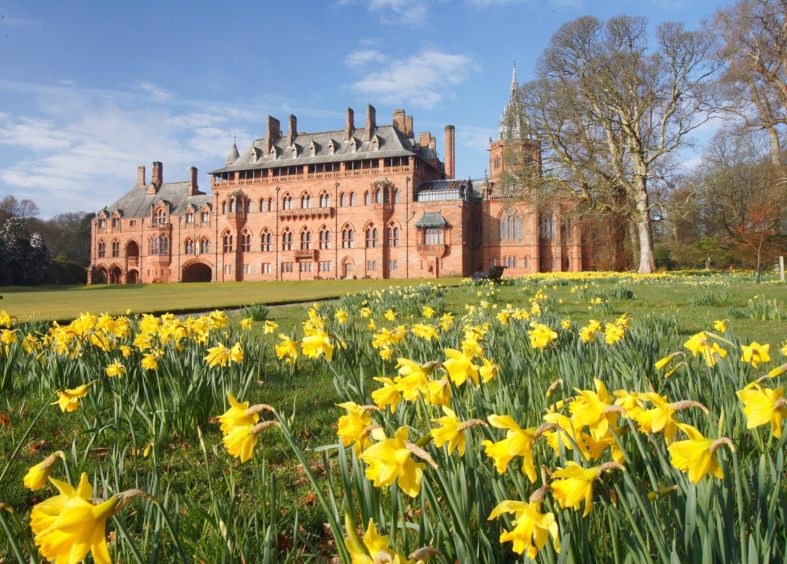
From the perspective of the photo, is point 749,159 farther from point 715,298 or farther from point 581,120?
point 715,298

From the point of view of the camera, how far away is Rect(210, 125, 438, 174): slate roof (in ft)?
151

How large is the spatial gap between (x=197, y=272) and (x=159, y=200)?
8.53 m

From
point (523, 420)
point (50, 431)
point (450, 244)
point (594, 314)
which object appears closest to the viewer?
point (523, 420)

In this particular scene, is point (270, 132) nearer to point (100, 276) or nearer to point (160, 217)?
point (160, 217)

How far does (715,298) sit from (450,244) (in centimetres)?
3311

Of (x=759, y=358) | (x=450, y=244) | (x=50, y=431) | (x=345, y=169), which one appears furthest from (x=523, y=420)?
(x=345, y=169)

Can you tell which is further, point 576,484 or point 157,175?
point 157,175

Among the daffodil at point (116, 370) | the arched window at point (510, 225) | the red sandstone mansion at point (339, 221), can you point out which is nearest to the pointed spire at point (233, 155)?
the red sandstone mansion at point (339, 221)

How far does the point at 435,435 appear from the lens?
1.21 metres

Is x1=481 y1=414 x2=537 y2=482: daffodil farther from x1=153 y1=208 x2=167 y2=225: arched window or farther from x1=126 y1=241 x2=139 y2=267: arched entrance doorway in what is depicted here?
x1=126 y1=241 x2=139 y2=267: arched entrance doorway

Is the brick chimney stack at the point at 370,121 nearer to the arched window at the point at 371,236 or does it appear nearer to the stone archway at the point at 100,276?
the arched window at the point at 371,236

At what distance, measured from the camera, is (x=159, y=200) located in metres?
53.7

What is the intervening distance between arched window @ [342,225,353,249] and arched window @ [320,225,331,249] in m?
1.41

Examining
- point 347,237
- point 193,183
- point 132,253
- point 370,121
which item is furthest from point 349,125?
point 132,253
